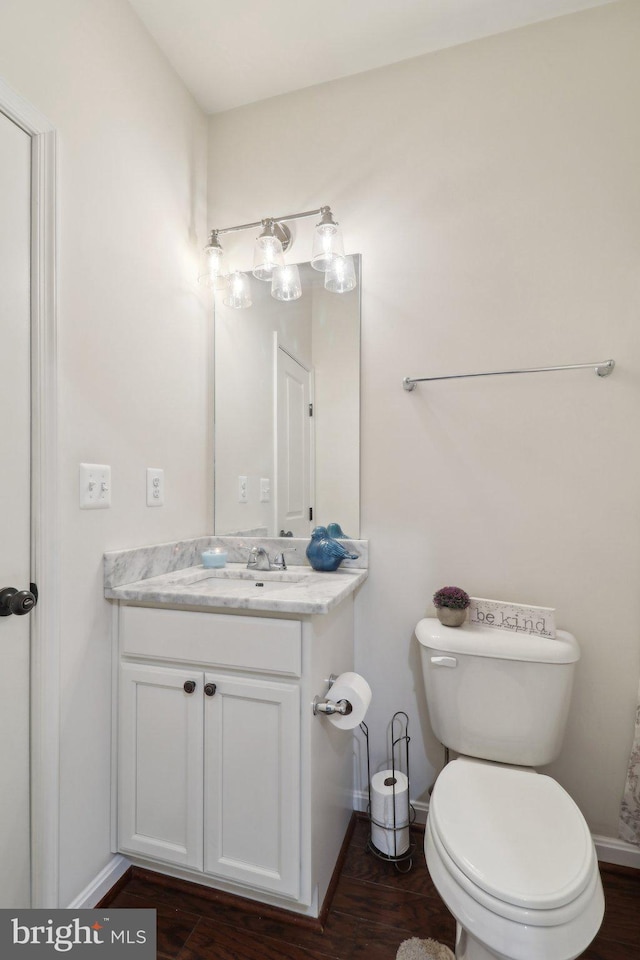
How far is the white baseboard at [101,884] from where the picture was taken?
123cm

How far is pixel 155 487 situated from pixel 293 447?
1.71ft

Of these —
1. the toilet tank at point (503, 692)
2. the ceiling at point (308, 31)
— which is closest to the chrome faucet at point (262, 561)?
the toilet tank at point (503, 692)

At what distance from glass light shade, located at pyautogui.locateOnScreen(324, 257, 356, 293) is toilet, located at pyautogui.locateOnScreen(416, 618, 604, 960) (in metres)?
1.20

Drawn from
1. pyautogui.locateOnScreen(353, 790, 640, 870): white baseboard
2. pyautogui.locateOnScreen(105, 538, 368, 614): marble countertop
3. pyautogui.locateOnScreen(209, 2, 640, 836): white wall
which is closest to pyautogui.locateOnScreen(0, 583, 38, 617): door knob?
pyautogui.locateOnScreen(105, 538, 368, 614): marble countertop

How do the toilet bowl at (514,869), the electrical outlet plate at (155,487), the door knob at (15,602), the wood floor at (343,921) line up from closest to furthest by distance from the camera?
the toilet bowl at (514,869) → the door knob at (15,602) → the wood floor at (343,921) → the electrical outlet plate at (155,487)

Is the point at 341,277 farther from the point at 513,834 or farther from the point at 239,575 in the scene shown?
the point at 513,834

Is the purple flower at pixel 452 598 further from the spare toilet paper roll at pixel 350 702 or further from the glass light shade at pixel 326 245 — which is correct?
the glass light shade at pixel 326 245

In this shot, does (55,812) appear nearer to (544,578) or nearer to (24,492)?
(24,492)

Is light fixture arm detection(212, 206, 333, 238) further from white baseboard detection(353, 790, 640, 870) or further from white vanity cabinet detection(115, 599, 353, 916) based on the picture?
white baseboard detection(353, 790, 640, 870)

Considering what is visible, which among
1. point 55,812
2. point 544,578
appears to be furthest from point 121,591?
point 544,578

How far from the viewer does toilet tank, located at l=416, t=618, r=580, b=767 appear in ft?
4.26

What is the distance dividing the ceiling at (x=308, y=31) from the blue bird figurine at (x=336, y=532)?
1.67m

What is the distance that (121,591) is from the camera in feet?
4.37

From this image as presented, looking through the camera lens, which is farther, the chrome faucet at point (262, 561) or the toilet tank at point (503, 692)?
the chrome faucet at point (262, 561)
